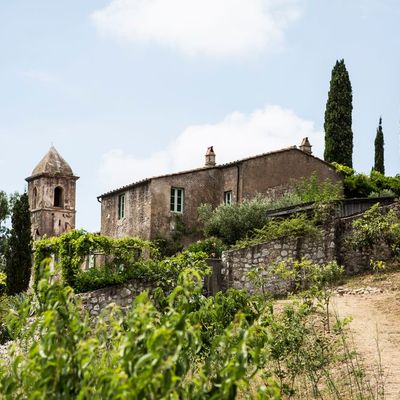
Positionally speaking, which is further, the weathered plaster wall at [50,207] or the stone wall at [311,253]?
the weathered plaster wall at [50,207]

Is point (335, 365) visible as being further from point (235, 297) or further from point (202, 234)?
point (202, 234)

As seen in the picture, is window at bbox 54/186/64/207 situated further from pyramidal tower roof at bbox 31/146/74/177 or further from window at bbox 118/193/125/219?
window at bbox 118/193/125/219

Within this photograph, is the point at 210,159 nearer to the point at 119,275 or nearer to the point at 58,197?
the point at 119,275

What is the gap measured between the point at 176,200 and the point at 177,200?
7 cm

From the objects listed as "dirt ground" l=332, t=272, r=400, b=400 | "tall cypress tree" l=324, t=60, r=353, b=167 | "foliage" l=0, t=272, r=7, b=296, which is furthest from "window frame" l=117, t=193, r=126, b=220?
"dirt ground" l=332, t=272, r=400, b=400

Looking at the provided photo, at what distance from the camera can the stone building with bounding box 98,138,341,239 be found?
35.6m

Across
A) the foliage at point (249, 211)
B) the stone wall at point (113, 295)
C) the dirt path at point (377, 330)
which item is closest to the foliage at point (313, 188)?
the foliage at point (249, 211)

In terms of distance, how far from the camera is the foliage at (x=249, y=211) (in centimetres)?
3281

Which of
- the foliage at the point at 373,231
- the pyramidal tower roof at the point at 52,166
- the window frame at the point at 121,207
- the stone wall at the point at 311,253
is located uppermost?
the pyramidal tower roof at the point at 52,166

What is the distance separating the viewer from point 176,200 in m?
36.1

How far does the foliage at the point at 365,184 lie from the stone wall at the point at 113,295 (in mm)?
14692

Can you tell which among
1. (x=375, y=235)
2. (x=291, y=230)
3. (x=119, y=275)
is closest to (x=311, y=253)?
(x=291, y=230)

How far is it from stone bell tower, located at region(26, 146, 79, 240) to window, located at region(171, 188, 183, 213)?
16382 mm

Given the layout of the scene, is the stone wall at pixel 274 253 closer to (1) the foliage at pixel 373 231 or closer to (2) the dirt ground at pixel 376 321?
(1) the foliage at pixel 373 231
